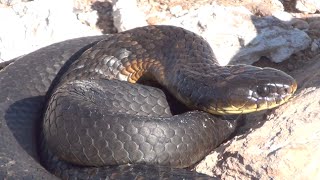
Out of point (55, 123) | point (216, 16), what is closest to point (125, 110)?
point (55, 123)

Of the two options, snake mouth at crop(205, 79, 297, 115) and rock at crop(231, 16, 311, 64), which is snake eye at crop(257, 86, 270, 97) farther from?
rock at crop(231, 16, 311, 64)

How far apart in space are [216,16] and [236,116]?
155 centimetres

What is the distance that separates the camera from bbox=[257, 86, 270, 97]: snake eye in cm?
553

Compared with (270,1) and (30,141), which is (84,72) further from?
(270,1)

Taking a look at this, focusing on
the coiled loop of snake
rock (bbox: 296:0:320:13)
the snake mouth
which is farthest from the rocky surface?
the coiled loop of snake

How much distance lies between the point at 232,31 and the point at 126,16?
46.6 inches

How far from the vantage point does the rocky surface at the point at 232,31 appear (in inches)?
213

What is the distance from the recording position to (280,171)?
4844 mm

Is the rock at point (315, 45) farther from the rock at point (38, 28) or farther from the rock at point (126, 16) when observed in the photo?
the rock at point (38, 28)

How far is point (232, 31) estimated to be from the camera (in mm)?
7102

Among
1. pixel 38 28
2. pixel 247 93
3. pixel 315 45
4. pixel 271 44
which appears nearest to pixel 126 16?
pixel 38 28

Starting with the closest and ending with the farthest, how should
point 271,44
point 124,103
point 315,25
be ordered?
point 124,103
point 271,44
point 315,25

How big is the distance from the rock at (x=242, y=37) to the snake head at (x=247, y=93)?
1.44m

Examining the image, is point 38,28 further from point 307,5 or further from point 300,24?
point 307,5
